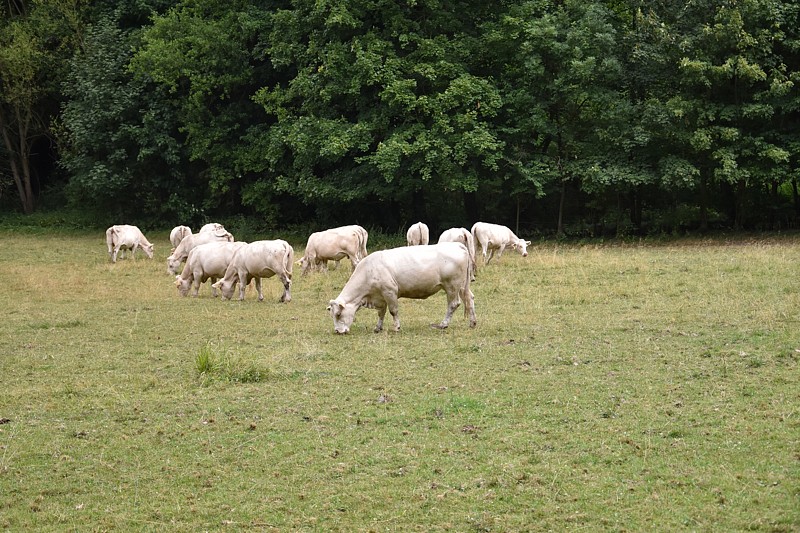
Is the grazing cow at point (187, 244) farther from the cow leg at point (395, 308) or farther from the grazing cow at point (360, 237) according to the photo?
the cow leg at point (395, 308)

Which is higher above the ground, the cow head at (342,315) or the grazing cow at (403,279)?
the grazing cow at (403,279)

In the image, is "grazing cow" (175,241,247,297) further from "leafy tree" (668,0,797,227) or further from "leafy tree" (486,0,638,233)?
"leafy tree" (668,0,797,227)

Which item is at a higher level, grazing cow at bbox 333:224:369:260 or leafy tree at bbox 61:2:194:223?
leafy tree at bbox 61:2:194:223

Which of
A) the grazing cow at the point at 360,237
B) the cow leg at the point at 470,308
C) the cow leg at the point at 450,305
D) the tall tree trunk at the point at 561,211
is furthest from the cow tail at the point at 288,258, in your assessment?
the tall tree trunk at the point at 561,211

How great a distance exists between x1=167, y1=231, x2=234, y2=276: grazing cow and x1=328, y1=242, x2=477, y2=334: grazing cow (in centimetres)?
1078

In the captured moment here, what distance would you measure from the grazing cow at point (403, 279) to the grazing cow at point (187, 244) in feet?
35.4

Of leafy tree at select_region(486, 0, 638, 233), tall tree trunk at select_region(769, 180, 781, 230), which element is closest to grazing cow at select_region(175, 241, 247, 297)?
leafy tree at select_region(486, 0, 638, 233)

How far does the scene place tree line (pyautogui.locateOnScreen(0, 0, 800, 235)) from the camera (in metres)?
31.2

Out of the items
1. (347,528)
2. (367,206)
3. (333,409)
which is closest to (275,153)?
(367,206)

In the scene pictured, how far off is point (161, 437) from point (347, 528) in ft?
10.4

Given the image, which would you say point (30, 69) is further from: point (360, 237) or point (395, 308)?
point (395, 308)

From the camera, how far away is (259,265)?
65.6 feet

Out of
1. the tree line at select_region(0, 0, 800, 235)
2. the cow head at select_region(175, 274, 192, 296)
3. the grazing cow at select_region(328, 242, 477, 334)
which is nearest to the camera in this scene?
the grazing cow at select_region(328, 242, 477, 334)

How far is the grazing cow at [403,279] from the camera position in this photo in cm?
1562
